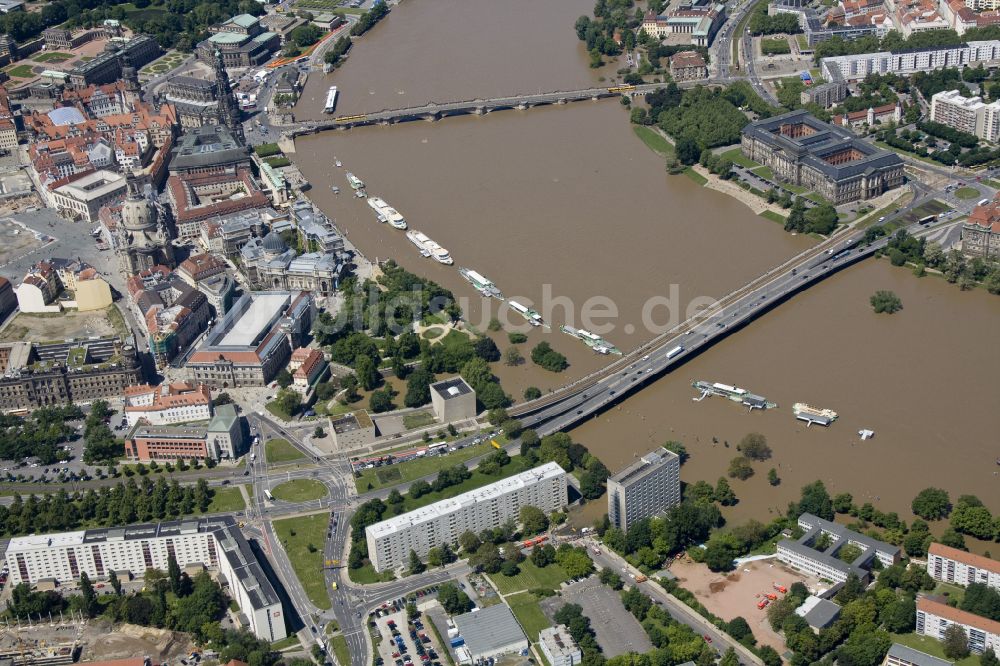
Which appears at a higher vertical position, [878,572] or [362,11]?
[362,11]

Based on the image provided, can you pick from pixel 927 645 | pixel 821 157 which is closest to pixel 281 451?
pixel 927 645

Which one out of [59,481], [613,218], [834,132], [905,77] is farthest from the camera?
[905,77]

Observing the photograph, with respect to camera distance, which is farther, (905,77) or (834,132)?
(905,77)

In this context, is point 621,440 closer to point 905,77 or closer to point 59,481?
point 59,481

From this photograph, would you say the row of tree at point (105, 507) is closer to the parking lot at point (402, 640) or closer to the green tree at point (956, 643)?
the parking lot at point (402, 640)

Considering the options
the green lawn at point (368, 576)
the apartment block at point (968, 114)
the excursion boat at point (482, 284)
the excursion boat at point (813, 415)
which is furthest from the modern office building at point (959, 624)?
the apartment block at point (968, 114)

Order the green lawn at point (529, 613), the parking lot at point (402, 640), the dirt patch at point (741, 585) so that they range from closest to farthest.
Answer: the parking lot at point (402, 640), the green lawn at point (529, 613), the dirt patch at point (741, 585)

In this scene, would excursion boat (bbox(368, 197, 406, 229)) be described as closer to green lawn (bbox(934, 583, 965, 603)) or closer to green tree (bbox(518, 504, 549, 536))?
green tree (bbox(518, 504, 549, 536))

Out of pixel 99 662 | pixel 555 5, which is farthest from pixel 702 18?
pixel 99 662
